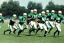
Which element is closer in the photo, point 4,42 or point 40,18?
point 4,42

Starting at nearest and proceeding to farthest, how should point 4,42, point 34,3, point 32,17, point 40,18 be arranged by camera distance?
point 4,42
point 40,18
point 32,17
point 34,3

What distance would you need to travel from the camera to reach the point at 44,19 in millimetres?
21359

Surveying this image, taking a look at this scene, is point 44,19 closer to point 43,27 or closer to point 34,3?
point 43,27

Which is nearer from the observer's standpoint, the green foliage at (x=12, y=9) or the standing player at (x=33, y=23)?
the standing player at (x=33, y=23)

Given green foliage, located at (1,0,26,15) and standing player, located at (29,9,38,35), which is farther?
green foliage, located at (1,0,26,15)

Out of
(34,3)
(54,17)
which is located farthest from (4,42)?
(34,3)

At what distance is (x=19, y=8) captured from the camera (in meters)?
108

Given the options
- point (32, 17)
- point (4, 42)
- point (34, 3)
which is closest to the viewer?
point (4, 42)

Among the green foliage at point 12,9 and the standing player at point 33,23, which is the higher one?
the standing player at point 33,23

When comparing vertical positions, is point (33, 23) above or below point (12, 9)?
above

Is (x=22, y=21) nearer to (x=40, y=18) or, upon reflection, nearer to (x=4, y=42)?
(x=40, y=18)

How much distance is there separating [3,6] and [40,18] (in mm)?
90558

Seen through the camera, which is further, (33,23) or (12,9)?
(12,9)

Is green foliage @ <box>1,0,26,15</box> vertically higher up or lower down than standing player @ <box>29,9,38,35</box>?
lower down
